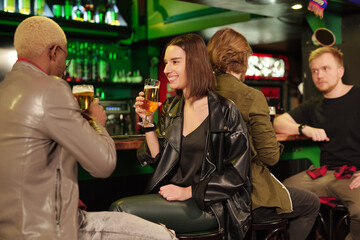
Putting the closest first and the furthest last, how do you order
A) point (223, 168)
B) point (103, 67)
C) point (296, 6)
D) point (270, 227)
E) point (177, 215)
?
point (177, 215) → point (223, 168) → point (270, 227) → point (296, 6) → point (103, 67)

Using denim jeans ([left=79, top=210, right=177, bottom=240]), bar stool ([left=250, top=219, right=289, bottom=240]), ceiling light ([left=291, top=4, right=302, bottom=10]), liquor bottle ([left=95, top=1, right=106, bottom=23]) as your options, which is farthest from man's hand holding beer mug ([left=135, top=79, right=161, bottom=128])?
liquor bottle ([left=95, top=1, right=106, bottom=23])

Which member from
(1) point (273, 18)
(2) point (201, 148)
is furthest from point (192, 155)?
(1) point (273, 18)

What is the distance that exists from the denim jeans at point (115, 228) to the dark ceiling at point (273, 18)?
9.08 feet

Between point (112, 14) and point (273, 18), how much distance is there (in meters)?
2.38

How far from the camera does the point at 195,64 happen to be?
2043 mm

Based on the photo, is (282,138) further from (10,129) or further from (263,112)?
(10,129)

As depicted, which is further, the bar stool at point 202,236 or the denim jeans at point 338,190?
the denim jeans at point 338,190

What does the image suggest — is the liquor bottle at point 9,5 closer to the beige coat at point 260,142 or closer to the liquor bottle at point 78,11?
the liquor bottle at point 78,11

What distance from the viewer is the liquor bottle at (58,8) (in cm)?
558

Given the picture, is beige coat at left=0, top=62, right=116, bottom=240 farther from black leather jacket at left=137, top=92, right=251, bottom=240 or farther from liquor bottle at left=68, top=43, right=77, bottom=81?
liquor bottle at left=68, top=43, right=77, bottom=81

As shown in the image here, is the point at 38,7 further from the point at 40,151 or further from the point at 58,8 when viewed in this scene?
the point at 40,151

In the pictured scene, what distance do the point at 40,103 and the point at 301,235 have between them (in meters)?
1.79

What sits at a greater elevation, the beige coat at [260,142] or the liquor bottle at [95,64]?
the liquor bottle at [95,64]

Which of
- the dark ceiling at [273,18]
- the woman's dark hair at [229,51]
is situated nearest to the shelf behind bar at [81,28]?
the dark ceiling at [273,18]
